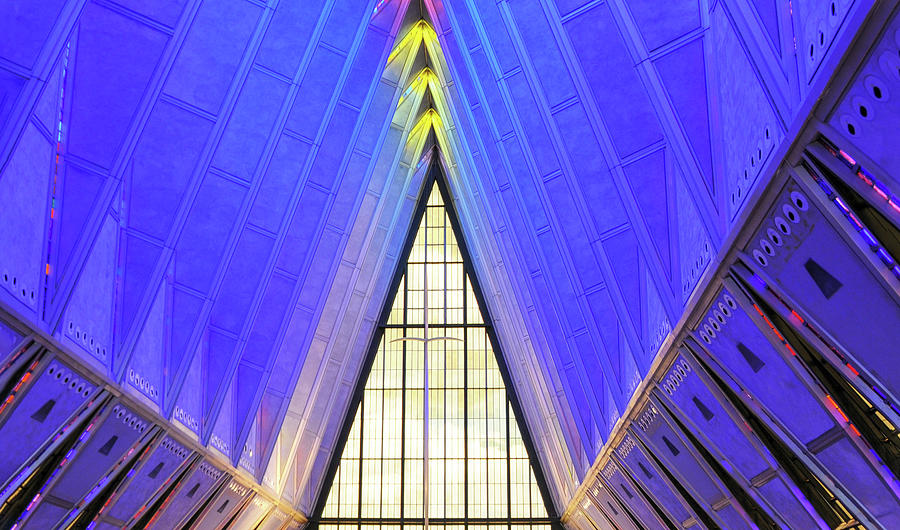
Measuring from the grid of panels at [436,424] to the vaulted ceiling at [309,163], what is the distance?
50.2 ft

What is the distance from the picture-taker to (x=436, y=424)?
44.7 metres

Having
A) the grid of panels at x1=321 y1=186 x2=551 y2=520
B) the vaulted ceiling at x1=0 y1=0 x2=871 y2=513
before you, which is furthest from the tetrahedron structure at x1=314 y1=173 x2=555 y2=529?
the vaulted ceiling at x1=0 y1=0 x2=871 y2=513

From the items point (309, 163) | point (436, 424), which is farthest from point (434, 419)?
point (309, 163)

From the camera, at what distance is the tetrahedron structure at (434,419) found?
43.7 m

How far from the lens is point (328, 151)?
22.4m

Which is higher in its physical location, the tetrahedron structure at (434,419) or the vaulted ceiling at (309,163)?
the tetrahedron structure at (434,419)

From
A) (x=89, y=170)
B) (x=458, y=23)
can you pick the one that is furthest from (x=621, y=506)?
(x=89, y=170)

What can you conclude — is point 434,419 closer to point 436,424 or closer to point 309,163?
point 436,424

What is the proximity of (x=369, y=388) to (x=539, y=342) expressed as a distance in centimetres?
1731

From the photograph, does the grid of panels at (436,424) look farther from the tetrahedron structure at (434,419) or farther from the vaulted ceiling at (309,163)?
the vaulted ceiling at (309,163)

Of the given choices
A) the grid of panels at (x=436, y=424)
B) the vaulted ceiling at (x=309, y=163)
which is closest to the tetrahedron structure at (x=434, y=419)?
the grid of panels at (x=436, y=424)

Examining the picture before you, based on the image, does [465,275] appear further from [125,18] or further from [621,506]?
[125,18]

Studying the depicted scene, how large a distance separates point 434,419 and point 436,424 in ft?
0.82

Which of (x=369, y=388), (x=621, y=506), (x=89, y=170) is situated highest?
(x=369, y=388)
